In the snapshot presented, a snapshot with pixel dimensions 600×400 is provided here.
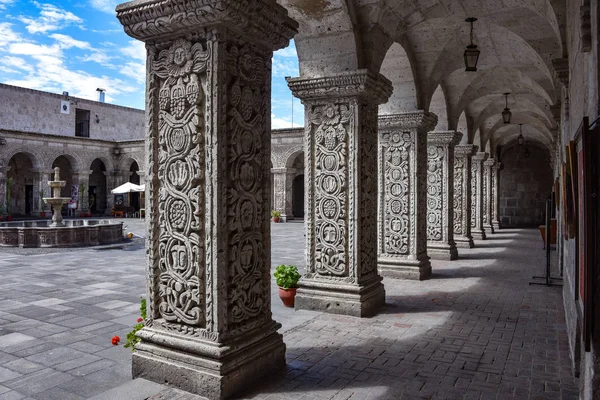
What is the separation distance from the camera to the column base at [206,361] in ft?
11.5

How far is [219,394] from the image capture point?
343cm

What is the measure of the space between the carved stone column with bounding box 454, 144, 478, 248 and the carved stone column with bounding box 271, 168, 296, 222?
12.8 m

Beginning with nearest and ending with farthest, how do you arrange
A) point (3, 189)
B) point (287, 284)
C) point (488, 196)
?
point (287, 284), point (488, 196), point (3, 189)

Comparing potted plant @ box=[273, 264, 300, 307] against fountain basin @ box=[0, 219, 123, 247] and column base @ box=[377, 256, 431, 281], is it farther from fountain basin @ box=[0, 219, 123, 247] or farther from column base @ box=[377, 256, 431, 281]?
fountain basin @ box=[0, 219, 123, 247]

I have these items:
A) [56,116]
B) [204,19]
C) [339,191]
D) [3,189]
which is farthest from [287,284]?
[56,116]

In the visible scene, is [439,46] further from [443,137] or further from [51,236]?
[51,236]

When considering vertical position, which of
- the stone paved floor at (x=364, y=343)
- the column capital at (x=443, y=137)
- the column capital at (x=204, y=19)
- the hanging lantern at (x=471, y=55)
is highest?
the hanging lantern at (x=471, y=55)

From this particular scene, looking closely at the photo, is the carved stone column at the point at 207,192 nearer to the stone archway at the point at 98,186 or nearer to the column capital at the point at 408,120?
the column capital at the point at 408,120

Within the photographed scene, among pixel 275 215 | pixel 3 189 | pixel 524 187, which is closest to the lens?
pixel 3 189

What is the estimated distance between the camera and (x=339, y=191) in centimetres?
613

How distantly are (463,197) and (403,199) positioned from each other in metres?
6.01

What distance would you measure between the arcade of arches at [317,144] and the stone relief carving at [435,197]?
33mm

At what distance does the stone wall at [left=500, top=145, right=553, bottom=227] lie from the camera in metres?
24.0

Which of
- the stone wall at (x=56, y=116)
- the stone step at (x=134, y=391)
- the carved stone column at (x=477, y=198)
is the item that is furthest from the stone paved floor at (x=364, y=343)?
the stone wall at (x=56, y=116)
